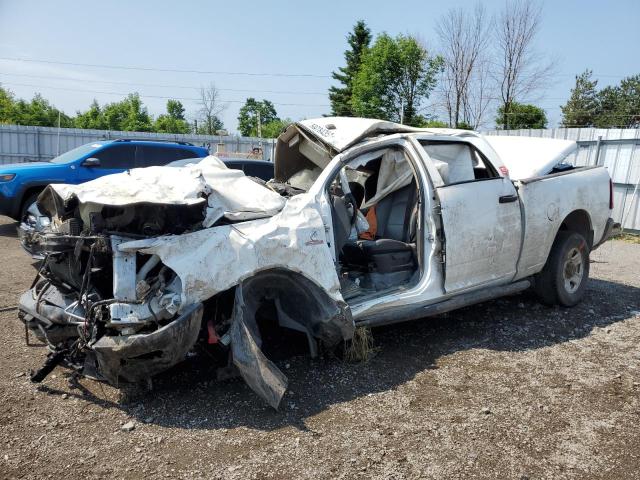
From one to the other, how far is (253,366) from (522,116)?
27495 mm

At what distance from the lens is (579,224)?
19.6ft

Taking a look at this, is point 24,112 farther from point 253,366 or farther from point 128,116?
point 253,366

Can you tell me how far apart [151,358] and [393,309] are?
1.94 meters

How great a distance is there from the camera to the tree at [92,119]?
50.6 meters

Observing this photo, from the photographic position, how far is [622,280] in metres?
7.45

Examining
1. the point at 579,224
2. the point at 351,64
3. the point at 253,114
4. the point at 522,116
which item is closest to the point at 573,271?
the point at 579,224

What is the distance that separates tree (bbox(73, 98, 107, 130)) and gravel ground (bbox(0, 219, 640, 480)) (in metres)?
50.7

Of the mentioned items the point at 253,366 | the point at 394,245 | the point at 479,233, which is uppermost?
the point at 479,233

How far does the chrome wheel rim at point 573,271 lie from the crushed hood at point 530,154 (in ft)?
3.46

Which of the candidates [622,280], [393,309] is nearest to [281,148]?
[393,309]

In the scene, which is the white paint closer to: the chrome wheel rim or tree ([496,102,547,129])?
the chrome wheel rim

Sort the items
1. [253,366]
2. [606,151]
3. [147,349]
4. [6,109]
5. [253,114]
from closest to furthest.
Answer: [147,349] → [253,366] → [606,151] → [6,109] → [253,114]

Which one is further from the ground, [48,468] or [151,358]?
[151,358]

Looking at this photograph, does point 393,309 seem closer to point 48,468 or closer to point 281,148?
point 281,148
